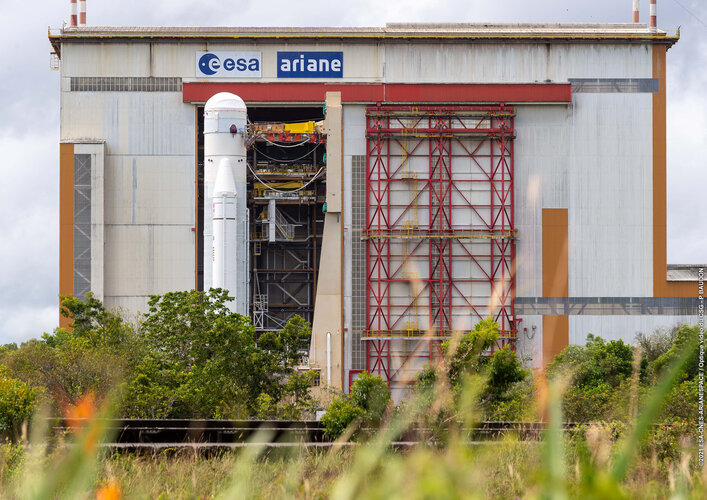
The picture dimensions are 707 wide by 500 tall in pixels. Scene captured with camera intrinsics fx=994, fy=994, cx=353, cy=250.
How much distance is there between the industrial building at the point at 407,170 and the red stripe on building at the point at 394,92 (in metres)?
0.09

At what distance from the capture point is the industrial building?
1982 inches

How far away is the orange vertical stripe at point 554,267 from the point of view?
4966 centimetres

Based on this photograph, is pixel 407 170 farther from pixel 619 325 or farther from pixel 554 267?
pixel 619 325

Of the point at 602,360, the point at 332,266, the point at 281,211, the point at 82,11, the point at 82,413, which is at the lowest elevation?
the point at 602,360

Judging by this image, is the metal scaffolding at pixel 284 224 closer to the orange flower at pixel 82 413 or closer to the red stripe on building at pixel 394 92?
the red stripe on building at pixel 394 92

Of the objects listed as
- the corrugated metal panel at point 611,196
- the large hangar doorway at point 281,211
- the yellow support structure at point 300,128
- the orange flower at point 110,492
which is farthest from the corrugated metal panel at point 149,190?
the orange flower at point 110,492

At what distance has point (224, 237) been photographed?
47094mm

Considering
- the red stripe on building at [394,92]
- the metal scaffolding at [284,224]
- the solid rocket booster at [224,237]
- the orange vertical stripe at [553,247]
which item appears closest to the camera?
the solid rocket booster at [224,237]

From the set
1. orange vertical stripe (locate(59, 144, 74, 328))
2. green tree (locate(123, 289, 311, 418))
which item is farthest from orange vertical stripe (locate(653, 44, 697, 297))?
orange vertical stripe (locate(59, 144, 74, 328))

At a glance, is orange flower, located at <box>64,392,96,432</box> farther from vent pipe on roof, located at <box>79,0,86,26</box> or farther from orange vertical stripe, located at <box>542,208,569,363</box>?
vent pipe on roof, located at <box>79,0,86,26</box>

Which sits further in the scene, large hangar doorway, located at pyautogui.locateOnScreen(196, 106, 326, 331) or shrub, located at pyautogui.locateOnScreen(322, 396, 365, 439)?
large hangar doorway, located at pyautogui.locateOnScreen(196, 106, 326, 331)

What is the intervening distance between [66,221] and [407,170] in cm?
1773

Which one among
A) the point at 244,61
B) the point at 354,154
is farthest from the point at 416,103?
the point at 244,61

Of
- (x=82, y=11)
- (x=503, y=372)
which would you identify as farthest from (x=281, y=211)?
(x=503, y=372)
